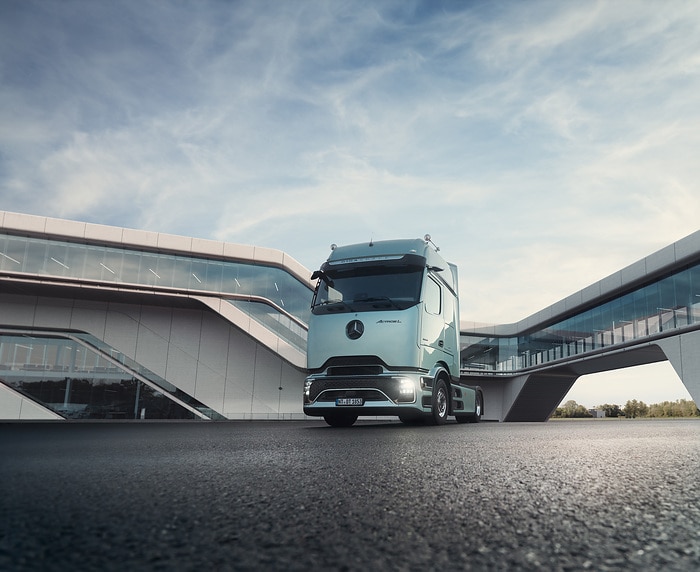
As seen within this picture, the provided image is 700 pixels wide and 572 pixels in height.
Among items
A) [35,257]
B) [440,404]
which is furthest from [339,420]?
[35,257]

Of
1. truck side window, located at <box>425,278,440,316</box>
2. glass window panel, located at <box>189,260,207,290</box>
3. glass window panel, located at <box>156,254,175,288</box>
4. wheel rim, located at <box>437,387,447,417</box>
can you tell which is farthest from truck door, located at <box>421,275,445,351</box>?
glass window panel, located at <box>156,254,175,288</box>

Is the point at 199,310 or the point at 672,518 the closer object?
the point at 672,518

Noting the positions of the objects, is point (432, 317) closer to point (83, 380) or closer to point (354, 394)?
point (354, 394)

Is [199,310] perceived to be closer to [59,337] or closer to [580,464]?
[59,337]

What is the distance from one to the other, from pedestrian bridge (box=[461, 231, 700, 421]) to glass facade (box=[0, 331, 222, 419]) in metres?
17.5

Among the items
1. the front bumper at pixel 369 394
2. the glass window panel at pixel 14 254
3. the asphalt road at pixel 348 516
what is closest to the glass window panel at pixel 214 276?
the glass window panel at pixel 14 254

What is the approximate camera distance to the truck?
9516 millimetres

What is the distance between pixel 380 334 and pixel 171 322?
62.4 feet

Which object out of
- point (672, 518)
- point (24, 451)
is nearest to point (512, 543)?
point (672, 518)

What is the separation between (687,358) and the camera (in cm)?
2141

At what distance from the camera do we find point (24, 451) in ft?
14.1

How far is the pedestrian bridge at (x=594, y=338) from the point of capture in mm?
22203

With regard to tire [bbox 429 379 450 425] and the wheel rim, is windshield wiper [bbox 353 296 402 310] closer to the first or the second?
tire [bbox 429 379 450 425]

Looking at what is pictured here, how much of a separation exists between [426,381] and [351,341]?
1.51 meters
